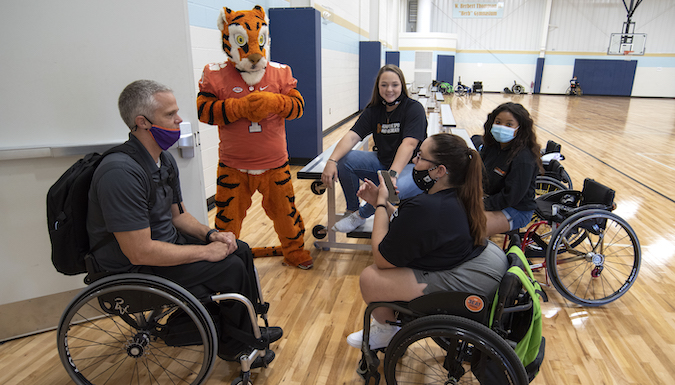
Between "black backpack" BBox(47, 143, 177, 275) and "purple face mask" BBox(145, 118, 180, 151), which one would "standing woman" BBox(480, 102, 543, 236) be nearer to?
"purple face mask" BBox(145, 118, 180, 151)

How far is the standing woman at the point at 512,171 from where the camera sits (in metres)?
2.17

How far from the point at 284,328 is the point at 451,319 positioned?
1.09m

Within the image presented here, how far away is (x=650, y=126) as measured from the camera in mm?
9266

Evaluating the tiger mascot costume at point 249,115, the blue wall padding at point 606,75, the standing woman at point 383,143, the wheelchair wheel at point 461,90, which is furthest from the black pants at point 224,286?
the blue wall padding at point 606,75

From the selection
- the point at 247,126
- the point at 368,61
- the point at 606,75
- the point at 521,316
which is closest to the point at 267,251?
the point at 247,126

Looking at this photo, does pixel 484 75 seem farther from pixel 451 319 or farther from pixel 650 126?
pixel 451 319

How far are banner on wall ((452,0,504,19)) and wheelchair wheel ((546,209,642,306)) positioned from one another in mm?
18760

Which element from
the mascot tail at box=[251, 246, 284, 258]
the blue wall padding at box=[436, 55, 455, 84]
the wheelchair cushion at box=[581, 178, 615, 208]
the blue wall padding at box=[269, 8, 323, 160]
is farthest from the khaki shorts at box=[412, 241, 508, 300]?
the blue wall padding at box=[436, 55, 455, 84]

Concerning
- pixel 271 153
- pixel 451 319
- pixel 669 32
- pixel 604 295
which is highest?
pixel 669 32

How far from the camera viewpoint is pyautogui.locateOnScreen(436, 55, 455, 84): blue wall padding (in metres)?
18.8

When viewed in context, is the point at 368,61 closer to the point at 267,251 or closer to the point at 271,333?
the point at 267,251

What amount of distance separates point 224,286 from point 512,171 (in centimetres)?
159

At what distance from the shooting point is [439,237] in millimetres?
1390

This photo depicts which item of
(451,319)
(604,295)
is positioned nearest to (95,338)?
(451,319)
